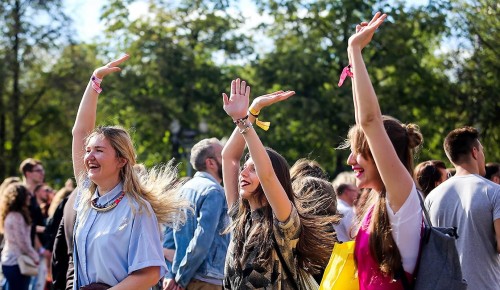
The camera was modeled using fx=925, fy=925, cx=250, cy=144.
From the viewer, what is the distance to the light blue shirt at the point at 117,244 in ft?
16.6

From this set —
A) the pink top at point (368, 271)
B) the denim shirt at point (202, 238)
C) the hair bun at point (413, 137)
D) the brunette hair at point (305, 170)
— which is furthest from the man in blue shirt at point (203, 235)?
the pink top at point (368, 271)

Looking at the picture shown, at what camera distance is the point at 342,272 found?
14.0 feet

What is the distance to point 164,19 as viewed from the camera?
2623 cm

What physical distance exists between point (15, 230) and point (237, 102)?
23.5 ft

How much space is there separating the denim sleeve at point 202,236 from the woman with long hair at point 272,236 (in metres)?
1.86

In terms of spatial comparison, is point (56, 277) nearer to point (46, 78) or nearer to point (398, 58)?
point (398, 58)

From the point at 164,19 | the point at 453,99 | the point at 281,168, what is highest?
the point at 164,19

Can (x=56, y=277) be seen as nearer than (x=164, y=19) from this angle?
Yes

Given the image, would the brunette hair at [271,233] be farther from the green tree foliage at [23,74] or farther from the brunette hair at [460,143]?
the green tree foliage at [23,74]

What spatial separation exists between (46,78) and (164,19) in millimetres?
5636

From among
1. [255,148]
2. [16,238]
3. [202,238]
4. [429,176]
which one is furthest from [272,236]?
[16,238]

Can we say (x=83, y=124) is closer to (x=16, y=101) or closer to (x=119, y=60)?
(x=119, y=60)

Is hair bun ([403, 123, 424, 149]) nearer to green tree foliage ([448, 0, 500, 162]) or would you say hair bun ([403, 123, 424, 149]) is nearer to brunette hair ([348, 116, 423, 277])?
brunette hair ([348, 116, 423, 277])

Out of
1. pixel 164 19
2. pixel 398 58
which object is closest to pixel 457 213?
pixel 398 58
